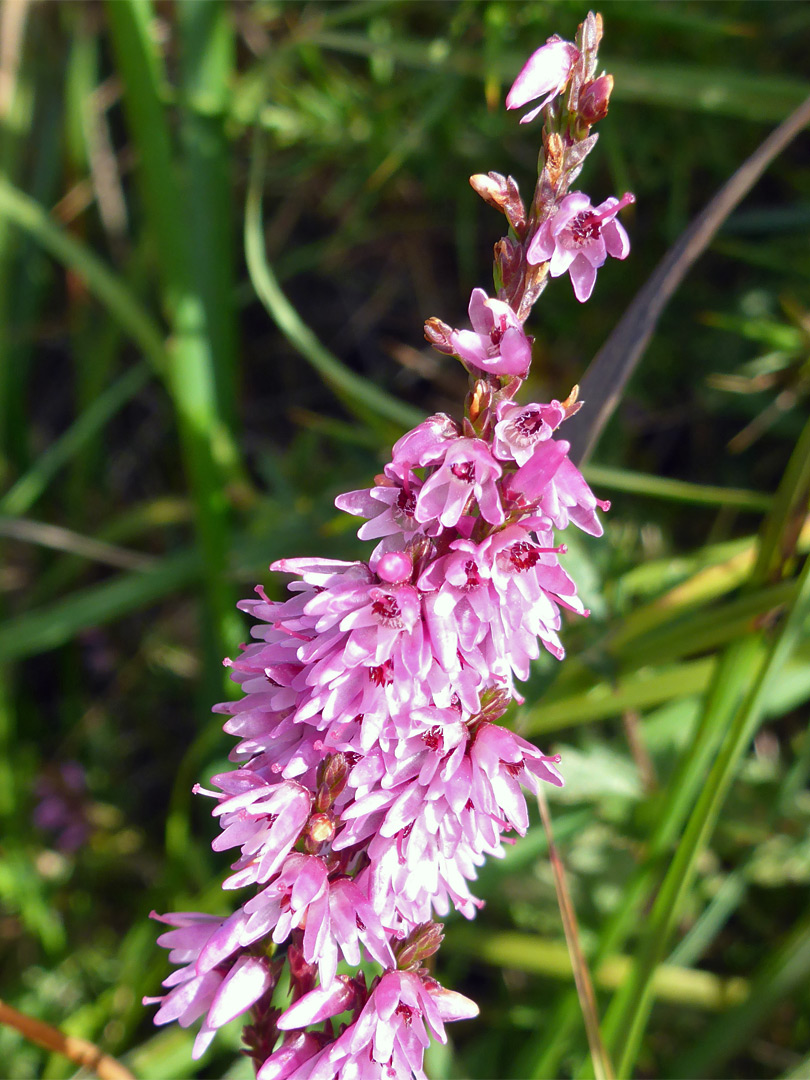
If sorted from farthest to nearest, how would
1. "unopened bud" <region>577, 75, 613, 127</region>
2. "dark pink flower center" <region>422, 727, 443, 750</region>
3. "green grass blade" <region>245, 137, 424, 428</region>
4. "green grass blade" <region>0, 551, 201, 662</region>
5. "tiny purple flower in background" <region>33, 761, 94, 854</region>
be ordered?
"tiny purple flower in background" <region>33, 761, 94, 854</region> < "green grass blade" <region>0, 551, 201, 662</region> < "green grass blade" <region>245, 137, 424, 428</region> < "dark pink flower center" <region>422, 727, 443, 750</region> < "unopened bud" <region>577, 75, 613, 127</region>

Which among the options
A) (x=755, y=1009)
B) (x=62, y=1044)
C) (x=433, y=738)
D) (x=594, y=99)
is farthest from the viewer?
(x=755, y=1009)

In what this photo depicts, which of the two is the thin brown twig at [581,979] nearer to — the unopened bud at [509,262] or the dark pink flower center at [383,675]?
the dark pink flower center at [383,675]

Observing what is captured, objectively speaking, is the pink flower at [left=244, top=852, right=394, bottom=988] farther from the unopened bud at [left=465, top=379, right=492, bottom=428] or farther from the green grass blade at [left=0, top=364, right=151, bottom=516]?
the green grass blade at [left=0, top=364, right=151, bottom=516]

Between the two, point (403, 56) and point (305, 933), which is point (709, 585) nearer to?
point (305, 933)

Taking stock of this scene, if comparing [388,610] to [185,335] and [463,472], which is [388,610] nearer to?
[463,472]

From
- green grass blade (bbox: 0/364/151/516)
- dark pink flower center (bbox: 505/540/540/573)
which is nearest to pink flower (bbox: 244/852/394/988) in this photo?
dark pink flower center (bbox: 505/540/540/573)

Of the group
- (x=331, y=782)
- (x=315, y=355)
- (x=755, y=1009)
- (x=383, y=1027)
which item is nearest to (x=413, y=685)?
(x=331, y=782)
